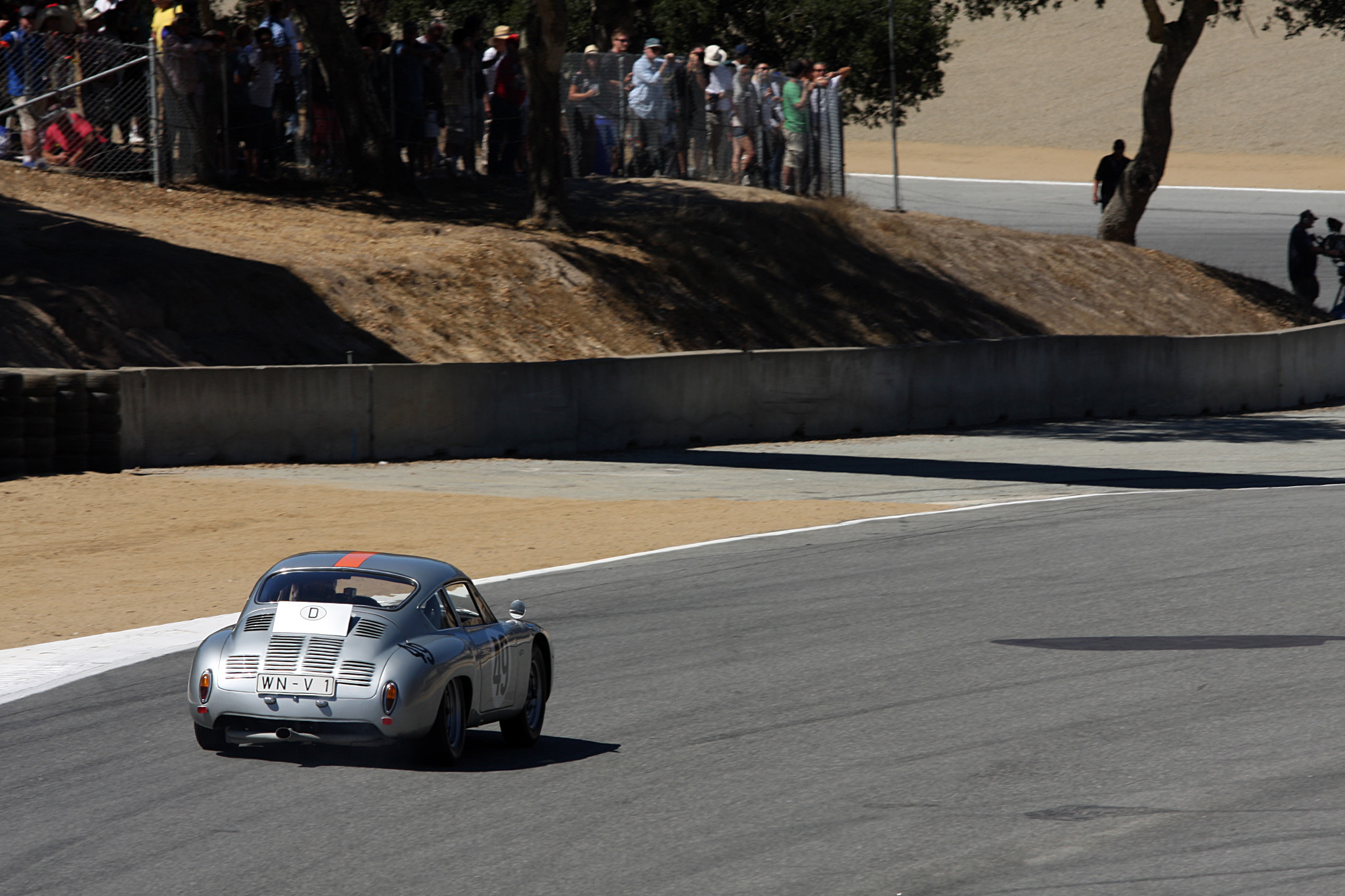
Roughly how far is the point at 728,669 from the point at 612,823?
297 cm

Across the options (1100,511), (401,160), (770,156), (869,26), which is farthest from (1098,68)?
(1100,511)

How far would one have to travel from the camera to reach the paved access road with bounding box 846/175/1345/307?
1591 inches

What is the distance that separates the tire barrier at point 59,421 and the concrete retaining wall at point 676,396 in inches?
16.4

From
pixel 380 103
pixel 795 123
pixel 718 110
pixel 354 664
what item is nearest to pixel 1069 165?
pixel 795 123

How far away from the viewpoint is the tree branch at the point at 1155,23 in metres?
32.5

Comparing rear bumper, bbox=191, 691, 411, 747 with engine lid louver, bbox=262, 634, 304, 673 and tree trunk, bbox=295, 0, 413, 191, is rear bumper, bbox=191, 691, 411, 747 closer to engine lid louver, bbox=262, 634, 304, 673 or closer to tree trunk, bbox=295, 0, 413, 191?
engine lid louver, bbox=262, 634, 304, 673

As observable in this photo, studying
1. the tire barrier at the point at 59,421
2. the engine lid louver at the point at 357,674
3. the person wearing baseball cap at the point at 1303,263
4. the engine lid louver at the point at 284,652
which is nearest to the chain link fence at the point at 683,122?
the person wearing baseball cap at the point at 1303,263

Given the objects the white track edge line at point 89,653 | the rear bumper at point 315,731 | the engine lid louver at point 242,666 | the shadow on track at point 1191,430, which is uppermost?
the engine lid louver at point 242,666

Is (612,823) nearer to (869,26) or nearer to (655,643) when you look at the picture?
(655,643)

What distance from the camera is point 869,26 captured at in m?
38.5

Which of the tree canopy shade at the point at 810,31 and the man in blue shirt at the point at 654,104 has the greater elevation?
the tree canopy shade at the point at 810,31

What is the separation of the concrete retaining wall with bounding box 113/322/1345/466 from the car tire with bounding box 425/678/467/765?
11.1 metres

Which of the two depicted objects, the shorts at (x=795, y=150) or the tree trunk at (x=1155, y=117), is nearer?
the shorts at (x=795, y=150)

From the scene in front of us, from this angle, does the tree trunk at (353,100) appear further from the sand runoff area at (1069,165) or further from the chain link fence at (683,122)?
the sand runoff area at (1069,165)
